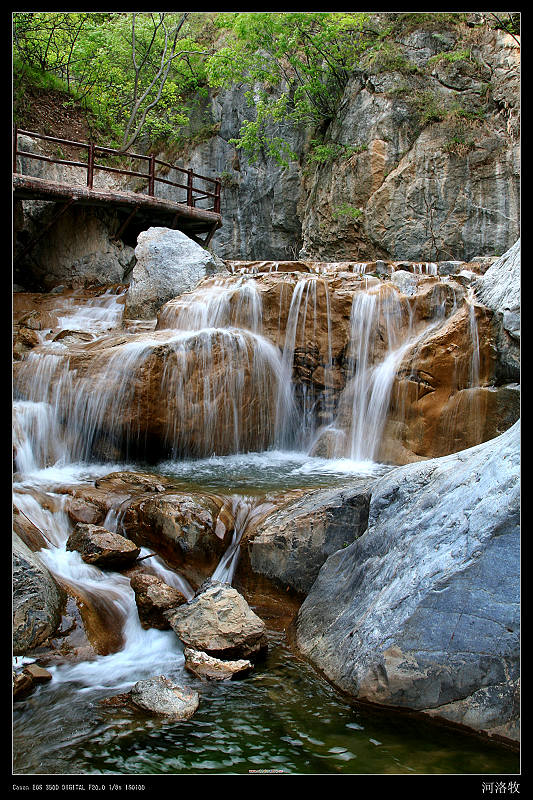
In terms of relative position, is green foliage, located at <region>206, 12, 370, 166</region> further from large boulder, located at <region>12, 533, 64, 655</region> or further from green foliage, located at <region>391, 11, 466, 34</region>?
large boulder, located at <region>12, 533, 64, 655</region>

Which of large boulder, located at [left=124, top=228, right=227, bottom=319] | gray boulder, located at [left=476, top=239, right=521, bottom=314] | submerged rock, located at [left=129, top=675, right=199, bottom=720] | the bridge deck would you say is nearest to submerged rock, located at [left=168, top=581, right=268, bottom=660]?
submerged rock, located at [left=129, top=675, right=199, bottom=720]

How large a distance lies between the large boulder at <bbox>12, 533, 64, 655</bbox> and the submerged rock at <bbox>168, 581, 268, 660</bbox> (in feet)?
2.51

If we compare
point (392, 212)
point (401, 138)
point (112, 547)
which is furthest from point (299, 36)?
point (112, 547)

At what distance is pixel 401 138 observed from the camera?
1526cm

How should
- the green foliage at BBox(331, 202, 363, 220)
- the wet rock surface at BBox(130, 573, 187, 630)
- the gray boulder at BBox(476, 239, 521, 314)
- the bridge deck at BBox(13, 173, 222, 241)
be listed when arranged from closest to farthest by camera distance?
the wet rock surface at BBox(130, 573, 187, 630) → the gray boulder at BBox(476, 239, 521, 314) → the bridge deck at BBox(13, 173, 222, 241) → the green foliage at BBox(331, 202, 363, 220)

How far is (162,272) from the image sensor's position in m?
11.9

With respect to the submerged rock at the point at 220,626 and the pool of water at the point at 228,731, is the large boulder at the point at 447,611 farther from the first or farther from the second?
the submerged rock at the point at 220,626

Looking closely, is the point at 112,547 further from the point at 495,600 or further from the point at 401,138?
the point at 401,138

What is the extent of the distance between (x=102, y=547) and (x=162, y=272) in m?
8.31

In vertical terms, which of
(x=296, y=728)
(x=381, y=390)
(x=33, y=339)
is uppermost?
(x=33, y=339)

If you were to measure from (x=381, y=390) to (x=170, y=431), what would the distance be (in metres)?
2.85

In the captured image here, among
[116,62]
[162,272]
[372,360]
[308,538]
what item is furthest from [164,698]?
[116,62]

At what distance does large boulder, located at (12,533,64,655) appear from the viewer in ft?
11.6

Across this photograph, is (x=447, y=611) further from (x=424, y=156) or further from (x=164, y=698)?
(x=424, y=156)
